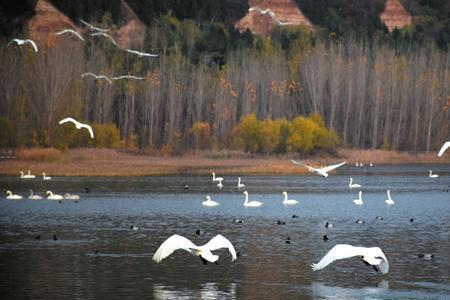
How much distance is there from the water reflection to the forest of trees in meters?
40.1

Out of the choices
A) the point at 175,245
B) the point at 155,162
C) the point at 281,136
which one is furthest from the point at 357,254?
the point at 281,136

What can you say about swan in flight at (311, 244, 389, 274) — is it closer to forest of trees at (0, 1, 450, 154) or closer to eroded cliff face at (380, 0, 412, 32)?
forest of trees at (0, 1, 450, 154)

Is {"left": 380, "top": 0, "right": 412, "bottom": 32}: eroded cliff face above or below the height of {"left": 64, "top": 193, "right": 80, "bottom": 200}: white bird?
above

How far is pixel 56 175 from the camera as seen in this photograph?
50.0m

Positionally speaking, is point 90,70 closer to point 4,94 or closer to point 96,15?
Answer: point 4,94

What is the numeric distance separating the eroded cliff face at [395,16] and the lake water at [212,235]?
72.5m

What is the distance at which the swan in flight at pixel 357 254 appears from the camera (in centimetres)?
1739

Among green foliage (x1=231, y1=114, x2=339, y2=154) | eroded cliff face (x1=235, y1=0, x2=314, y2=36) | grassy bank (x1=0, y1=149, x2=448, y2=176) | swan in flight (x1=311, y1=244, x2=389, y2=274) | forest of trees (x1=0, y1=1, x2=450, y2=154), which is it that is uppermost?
eroded cliff face (x1=235, y1=0, x2=314, y2=36)

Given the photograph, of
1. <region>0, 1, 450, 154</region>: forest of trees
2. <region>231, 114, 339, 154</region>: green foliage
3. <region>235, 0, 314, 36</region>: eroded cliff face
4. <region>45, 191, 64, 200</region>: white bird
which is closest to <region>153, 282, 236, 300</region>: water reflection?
<region>45, 191, 64, 200</region>: white bird

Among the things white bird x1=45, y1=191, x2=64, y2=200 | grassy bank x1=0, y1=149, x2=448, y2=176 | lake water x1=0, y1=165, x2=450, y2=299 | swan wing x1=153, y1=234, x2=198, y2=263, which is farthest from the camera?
grassy bank x1=0, y1=149, x2=448, y2=176

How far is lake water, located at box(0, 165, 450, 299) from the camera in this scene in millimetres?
17797

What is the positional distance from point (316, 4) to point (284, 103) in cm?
4615

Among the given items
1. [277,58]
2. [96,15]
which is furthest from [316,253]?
[96,15]

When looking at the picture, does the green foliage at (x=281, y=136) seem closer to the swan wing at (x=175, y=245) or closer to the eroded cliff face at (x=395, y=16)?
the swan wing at (x=175, y=245)
